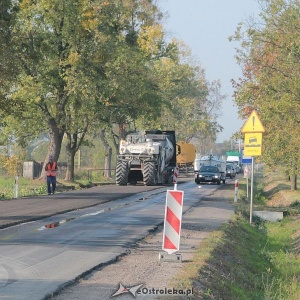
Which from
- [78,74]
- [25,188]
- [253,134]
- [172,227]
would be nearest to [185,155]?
[78,74]

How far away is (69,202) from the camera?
31.8 m

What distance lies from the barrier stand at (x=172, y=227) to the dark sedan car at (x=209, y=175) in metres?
46.0

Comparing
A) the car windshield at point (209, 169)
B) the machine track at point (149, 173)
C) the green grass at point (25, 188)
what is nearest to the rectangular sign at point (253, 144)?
the green grass at point (25, 188)

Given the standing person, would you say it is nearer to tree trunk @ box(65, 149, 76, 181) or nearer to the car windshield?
tree trunk @ box(65, 149, 76, 181)

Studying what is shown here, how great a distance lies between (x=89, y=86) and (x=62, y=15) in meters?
4.42

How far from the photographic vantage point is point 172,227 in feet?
48.0

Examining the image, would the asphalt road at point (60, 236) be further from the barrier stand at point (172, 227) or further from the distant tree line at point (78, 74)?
the distant tree line at point (78, 74)

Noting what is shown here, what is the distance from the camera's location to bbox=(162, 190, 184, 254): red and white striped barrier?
1459 cm

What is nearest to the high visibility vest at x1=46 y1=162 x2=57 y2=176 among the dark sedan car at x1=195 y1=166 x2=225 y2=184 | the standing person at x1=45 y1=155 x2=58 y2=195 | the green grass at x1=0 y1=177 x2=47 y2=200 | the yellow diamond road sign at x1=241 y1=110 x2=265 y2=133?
the standing person at x1=45 y1=155 x2=58 y2=195

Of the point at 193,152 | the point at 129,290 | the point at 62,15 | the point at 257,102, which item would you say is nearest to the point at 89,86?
the point at 62,15

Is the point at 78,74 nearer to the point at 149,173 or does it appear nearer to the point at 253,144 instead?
the point at 149,173

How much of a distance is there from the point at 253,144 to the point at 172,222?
11.4 m

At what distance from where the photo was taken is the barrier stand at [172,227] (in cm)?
1459

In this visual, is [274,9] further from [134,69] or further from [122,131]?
[122,131]
